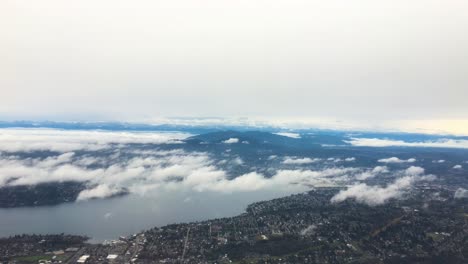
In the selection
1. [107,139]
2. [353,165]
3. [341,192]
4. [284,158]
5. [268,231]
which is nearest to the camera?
[268,231]

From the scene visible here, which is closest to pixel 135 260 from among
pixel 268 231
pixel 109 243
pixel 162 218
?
pixel 109 243

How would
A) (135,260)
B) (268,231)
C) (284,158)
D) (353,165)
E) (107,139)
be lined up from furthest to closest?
(107,139) < (284,158) < (353,165) < (268,231) < (135,260)

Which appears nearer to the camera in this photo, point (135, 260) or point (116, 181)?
point (135, 260)

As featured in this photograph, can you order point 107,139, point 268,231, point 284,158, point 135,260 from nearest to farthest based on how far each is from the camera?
point 135,260, point 268,231, point 284,158, point 107,139

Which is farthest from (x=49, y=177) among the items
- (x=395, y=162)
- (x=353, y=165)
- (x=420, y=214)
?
(x=395, y=162)

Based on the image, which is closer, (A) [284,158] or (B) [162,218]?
(B) [162,218]

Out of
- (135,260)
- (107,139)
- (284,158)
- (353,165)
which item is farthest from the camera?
(107,139)

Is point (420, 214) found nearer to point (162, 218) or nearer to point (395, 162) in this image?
point (162, 218)

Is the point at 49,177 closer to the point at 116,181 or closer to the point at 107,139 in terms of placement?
the point at 116,181
